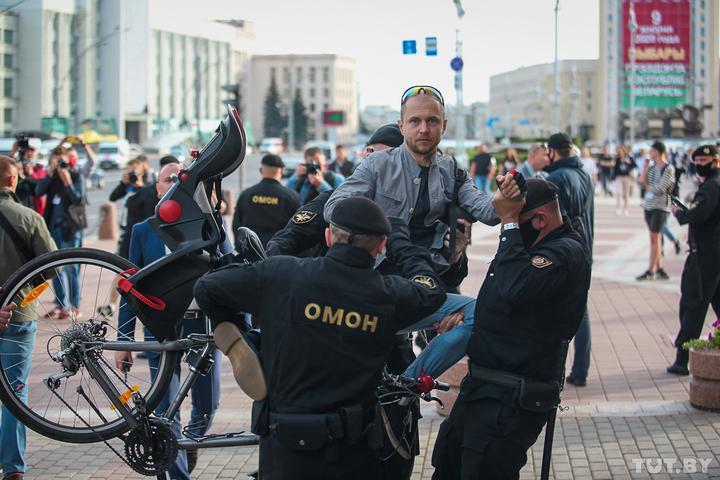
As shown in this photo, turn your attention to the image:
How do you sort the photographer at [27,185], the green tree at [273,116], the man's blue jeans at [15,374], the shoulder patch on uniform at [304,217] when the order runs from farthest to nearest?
the green tree at [273,116] < the photographer at [27,185] < the man's blue jeans at [15,374] < the shoulder patch on uniform at [304,217]

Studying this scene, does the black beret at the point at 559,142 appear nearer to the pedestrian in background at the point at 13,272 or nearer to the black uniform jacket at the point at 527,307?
the black uniform jacket at the point at 527,307

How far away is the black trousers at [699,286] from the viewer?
930 centimetres

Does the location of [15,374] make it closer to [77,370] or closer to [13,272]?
[13,272]

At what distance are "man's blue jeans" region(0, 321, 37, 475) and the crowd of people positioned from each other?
0.02 m

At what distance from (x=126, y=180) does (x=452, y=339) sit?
381 inches

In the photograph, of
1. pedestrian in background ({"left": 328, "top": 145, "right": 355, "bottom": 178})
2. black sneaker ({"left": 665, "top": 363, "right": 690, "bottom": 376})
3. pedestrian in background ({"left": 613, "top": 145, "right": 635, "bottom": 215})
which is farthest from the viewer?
pedestrian in background ({"left": 613, "top": 145, "right": 635, "bottom": 215})

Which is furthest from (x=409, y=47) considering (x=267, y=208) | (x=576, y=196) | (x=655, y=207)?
(x=655, y=207)

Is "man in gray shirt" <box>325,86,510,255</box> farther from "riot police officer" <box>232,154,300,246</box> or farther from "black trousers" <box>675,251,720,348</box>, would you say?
"riot police officer" <box>232,154,300,246</box>

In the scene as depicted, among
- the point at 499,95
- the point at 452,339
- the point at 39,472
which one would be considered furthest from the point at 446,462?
the point at 499,95

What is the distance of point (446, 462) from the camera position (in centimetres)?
510

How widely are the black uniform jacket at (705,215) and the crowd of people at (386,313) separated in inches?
156

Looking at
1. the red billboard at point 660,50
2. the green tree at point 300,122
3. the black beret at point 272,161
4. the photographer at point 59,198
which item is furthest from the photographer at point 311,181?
the green tree at point 300,122

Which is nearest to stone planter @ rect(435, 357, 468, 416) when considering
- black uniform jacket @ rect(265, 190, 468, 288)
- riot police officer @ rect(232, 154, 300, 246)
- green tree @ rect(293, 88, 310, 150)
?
black uniform jacket @ rect(265, 190, 468, 288)

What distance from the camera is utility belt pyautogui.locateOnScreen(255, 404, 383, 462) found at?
4.17m
